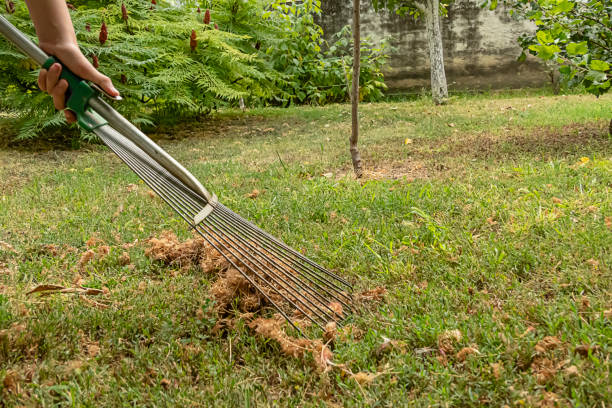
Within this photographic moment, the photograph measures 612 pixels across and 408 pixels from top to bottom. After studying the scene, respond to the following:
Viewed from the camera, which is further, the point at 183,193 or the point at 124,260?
the point at 124,260

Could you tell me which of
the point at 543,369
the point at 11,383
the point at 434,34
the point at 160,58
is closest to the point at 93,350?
the point at 11,383

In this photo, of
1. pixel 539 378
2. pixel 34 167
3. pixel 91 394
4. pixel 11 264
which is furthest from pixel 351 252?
pixel 34 167

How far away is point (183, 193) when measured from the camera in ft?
6.25

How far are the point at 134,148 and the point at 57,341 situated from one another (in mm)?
796

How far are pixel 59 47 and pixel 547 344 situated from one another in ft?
6.57

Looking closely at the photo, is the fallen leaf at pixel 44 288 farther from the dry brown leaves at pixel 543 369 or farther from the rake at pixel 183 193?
the dry brown leaves at pixel 543 369

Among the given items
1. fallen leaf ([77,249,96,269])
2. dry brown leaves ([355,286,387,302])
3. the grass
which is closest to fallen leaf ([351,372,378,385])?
the grass

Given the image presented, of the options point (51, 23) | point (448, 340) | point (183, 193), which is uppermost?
point (51, 23)

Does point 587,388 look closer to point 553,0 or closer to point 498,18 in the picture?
point 553,0

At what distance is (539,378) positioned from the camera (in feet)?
4.37

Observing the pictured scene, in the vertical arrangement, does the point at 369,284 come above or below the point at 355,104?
below

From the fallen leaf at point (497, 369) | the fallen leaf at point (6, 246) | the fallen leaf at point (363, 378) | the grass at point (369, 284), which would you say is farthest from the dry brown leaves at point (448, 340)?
the fallen leaf at point (6, 246)

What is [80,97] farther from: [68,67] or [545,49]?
[545,49]

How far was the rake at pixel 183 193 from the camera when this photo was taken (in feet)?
5.72
